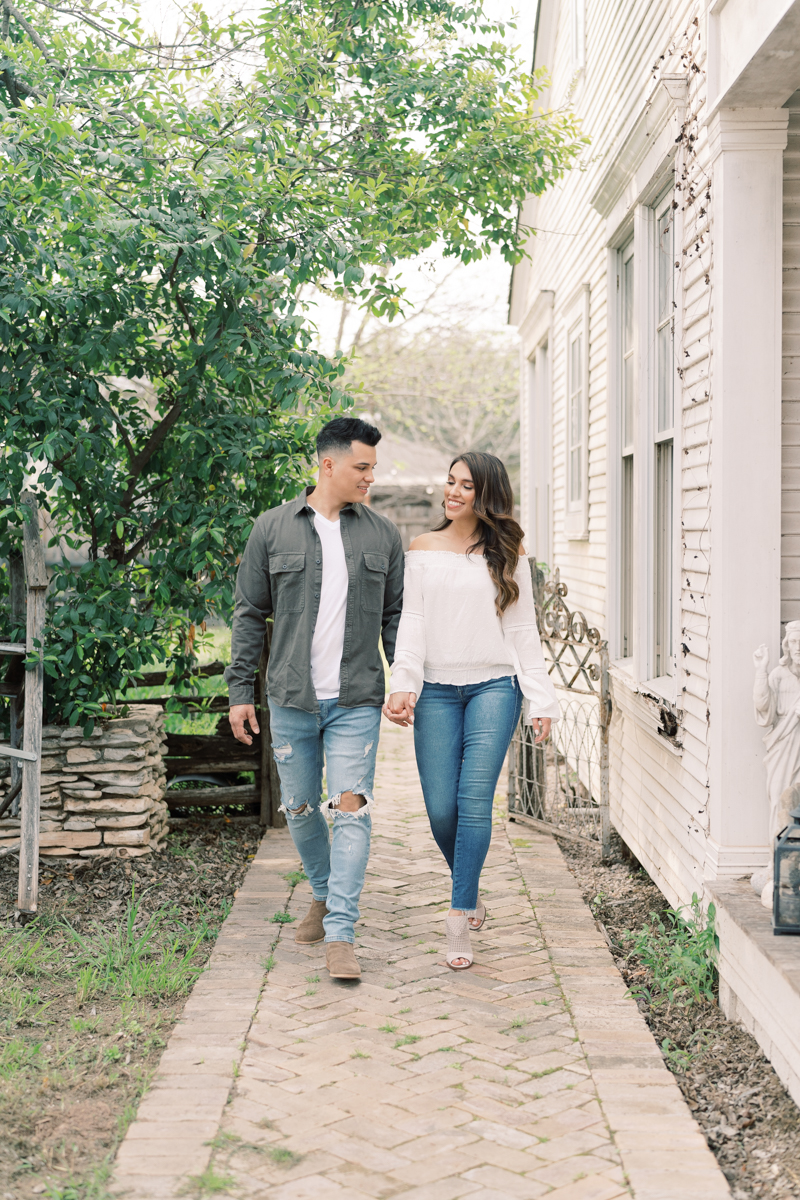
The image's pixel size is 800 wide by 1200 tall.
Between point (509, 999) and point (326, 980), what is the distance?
0.67 metres

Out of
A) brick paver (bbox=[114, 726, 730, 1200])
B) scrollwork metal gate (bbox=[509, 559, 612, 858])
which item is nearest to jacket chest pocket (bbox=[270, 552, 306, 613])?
brick paver (bbox=[114, 726, 730, 1200])

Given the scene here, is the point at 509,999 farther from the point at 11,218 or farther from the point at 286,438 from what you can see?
the point at 11,218

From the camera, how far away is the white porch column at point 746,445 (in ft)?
12.5

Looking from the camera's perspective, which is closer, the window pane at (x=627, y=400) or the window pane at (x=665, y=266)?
the window pane at (x=665, y=266)

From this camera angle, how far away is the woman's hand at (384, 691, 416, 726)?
Result: 4039mm

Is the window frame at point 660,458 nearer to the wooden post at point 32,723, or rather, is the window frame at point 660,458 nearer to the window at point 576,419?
the window at point 576,419

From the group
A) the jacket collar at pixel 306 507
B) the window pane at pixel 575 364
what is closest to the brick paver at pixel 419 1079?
the jacket collar at pixel 306 507

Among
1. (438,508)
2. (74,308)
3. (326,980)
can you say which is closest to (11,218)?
(74,308)

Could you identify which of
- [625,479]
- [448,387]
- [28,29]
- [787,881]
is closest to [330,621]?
[787,881]

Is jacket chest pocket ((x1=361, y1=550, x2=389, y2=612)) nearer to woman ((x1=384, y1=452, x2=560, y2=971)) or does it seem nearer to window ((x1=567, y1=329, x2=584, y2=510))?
woman ((x1=384, y1=452, x2=560, y2=971))

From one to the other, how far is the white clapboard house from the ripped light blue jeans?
4.10 feet

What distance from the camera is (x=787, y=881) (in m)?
3.31

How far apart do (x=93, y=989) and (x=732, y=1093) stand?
2.24 meters

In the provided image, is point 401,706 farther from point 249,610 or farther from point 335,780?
point 249,610
